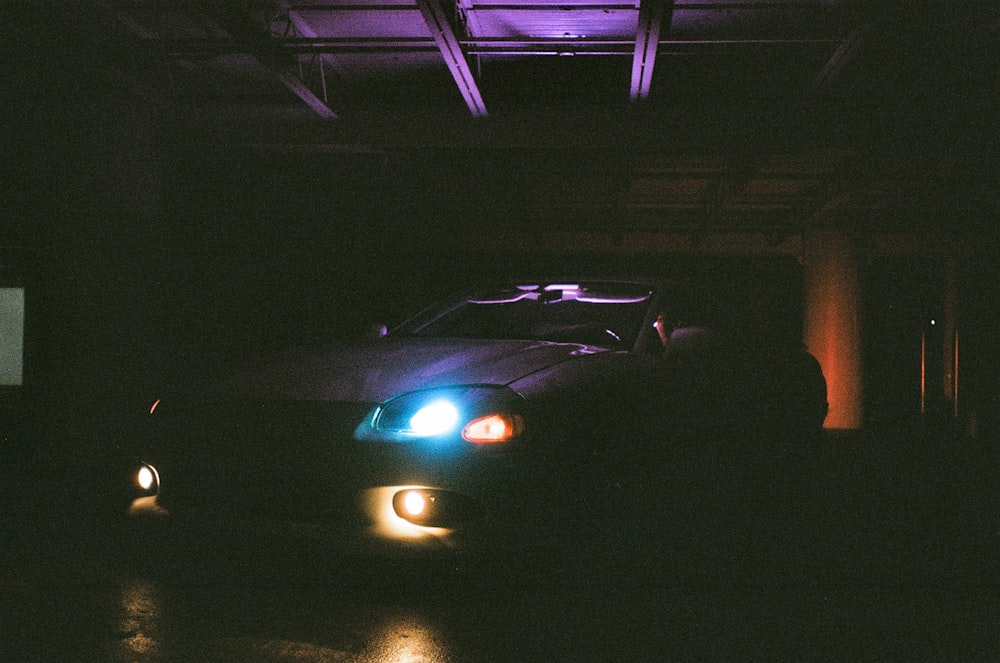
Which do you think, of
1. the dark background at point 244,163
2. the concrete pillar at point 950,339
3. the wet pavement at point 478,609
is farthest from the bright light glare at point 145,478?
the concrete pillar at point 950,339

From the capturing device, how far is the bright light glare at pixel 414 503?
277cm

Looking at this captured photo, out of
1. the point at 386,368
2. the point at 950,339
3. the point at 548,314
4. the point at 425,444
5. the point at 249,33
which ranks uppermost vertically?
the point at 249,33

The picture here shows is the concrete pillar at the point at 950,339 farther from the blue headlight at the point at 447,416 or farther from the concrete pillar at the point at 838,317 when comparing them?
the blue headlight at the point at 447,416

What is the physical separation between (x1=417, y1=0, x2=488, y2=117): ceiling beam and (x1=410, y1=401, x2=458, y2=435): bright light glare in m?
3.50

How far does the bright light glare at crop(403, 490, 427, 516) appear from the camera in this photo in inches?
109

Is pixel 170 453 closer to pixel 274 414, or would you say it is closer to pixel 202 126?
pixel 274 414

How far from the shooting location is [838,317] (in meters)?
13.3

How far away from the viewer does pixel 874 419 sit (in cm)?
1507

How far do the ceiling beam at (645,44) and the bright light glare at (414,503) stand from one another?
3888mm

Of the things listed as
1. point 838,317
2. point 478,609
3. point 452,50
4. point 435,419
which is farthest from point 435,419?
point 838,317

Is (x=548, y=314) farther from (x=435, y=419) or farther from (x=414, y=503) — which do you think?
(x=414, y=503)

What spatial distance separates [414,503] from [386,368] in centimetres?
69

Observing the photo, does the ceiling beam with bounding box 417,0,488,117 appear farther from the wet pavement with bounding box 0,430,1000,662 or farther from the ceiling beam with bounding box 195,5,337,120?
the wet pavement with bounding box 0,430,1000,662

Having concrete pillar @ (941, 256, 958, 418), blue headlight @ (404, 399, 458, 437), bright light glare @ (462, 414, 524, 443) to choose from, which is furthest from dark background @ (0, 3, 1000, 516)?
blue headlight @ (404, 399, 458, 437)
